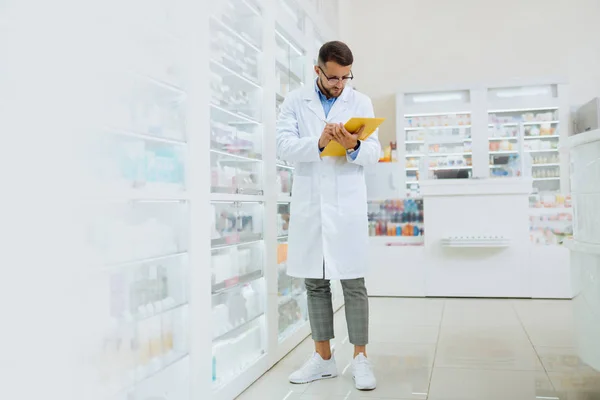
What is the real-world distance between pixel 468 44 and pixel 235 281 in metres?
6.73

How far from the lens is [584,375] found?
2.62 meters

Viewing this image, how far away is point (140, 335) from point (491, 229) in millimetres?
3917

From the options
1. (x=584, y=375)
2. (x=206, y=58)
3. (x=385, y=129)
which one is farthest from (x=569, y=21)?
(x=206, y=58)

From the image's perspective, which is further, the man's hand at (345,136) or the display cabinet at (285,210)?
the display cabinet at (285,210)

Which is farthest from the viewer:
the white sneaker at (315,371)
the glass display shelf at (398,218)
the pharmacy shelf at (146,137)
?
the glass display shelf at (398,218)

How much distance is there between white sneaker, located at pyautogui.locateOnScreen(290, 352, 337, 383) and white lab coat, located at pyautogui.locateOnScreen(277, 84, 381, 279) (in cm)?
43

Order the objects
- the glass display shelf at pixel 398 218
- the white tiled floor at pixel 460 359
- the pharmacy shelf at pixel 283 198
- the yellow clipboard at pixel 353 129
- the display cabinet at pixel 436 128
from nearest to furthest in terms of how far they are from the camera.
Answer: the yellow clipboard at pixel 353 129, the white tiled floor at pixel 460 359, the pharmacy shelf at pixel 283 198, the glass display shelf at pixel 398 218, the display cabinet at pixel 436 128

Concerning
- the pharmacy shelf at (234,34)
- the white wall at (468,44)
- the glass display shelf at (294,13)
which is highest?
the white wall at (468,44)

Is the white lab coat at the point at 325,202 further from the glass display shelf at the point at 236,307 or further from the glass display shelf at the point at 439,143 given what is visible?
the glass display shelf at the point at 439,143

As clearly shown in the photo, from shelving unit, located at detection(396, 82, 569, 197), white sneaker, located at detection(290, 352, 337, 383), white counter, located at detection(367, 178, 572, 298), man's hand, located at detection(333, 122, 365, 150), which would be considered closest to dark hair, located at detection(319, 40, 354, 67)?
man's hand, located at detection(333, 122, 365, 150)

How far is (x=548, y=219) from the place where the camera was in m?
5.14

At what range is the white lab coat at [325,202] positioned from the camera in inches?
101

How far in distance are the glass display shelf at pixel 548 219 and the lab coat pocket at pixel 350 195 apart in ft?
10.0

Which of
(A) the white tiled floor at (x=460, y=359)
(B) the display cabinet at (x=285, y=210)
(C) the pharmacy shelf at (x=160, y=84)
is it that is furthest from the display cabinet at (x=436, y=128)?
(C) the pharmacy shelf at (x=160, y=84)
